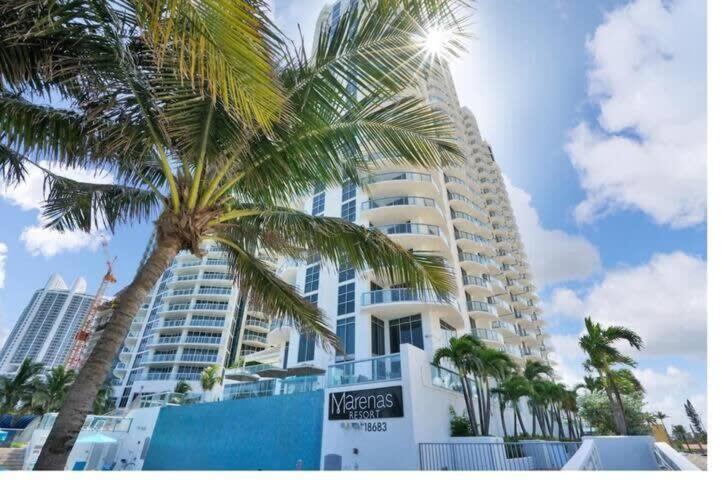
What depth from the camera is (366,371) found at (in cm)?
1232

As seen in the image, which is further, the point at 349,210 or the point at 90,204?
the point at 349,210

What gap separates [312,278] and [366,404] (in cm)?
1273

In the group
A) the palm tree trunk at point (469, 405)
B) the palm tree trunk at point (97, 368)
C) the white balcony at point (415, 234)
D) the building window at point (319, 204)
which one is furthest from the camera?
the building window at point (319, 204)

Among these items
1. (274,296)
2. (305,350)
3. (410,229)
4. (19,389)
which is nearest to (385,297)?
(410,229)

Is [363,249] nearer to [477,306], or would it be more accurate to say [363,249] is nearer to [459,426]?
[459,426]

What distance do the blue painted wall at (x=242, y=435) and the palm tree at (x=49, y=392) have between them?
63.3 feet

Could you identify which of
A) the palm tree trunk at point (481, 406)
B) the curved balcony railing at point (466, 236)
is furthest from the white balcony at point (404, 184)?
the palm tree trunk at point (481, 406)

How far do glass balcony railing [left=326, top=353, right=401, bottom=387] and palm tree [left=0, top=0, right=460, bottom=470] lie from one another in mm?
7120

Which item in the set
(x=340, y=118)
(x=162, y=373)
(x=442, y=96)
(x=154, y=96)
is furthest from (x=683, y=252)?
(x=162, y=373)

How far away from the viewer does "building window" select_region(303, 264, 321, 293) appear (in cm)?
2340

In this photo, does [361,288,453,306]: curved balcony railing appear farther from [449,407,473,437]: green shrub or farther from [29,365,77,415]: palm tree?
[29,365,77,415]: palm tree

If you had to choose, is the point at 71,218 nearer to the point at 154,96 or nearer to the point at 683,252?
the point at 154,96

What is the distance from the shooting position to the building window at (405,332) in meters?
20.2

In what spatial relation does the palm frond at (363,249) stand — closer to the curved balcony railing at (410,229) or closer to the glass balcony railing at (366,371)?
the glass balcony railing at (366,371)
